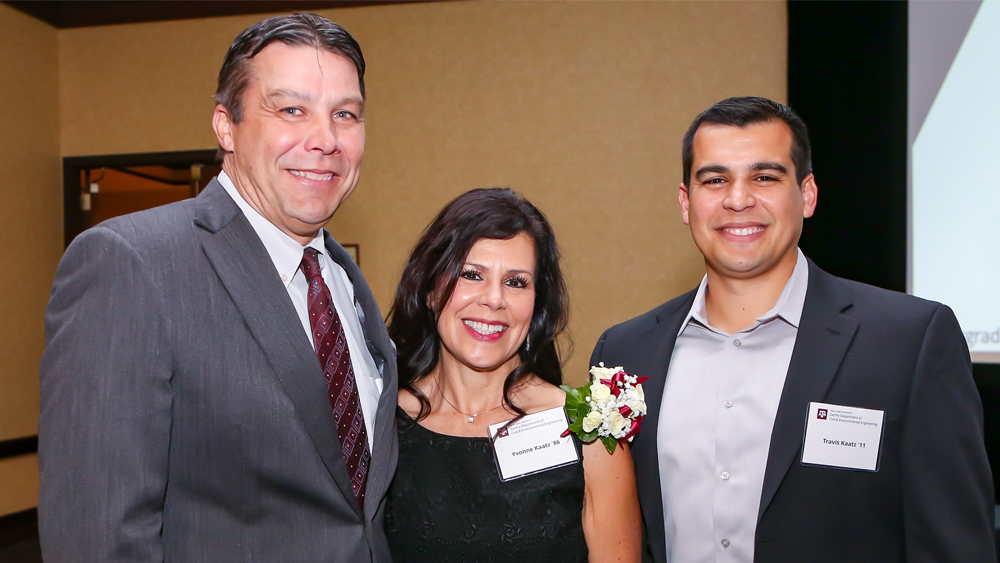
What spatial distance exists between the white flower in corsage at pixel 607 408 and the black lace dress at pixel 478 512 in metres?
0.12

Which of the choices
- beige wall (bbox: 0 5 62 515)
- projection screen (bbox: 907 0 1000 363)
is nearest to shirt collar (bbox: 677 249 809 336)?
projection screen (bbox: 907 0 1000 363)

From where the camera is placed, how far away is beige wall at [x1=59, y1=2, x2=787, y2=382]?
16.8ft

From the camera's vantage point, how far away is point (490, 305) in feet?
6.44

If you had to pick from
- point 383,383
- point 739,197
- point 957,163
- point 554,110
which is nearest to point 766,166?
point 739,197

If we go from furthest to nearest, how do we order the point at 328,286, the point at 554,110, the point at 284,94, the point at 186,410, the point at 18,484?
the point at 18,484, the point at 554,110, the point at 328,286, the point at 284,94, the point at 186,410

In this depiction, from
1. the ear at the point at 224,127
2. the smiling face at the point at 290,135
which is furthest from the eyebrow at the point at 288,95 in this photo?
the ear at the point at 224,127

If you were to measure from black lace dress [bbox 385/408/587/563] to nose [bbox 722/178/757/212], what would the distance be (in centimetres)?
84

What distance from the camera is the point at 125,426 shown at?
1193 mm

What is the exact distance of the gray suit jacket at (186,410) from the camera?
118 centimetres

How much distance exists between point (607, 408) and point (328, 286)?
788mm

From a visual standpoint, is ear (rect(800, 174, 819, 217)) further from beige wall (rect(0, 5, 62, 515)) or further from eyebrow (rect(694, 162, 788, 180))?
Result: beige wall (rect(0, 5, 62, 515))

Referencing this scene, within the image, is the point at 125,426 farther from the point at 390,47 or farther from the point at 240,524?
the point at 390,47

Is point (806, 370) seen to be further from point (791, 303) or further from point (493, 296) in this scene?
point (493, 296)

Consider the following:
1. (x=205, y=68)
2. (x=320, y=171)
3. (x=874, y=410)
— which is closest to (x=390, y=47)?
(x=205, y=68)
